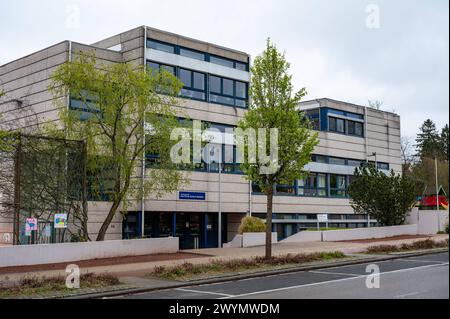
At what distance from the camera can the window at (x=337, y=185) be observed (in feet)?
145

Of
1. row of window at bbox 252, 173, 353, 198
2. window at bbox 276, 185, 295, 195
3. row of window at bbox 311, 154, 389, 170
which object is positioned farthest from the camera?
row of window at bbox 311, 154, 389, 170

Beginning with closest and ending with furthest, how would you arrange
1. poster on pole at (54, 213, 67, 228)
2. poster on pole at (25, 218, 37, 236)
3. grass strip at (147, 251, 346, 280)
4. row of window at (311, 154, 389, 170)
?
1. grass strip at (147, 251, 346, 280)
2. poster on pole at (25, 218, 37, 236)
3. poster on pole at (54, 213, 67, 228)
4. row of window at (311, 154, 389, 170)

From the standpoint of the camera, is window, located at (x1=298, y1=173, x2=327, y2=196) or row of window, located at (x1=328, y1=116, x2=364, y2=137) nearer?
window, located at (x1=298, y1=173, x2=327, y2=196)

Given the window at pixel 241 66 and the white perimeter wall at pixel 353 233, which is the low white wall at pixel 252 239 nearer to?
the white perimeter wall at pixel 353 233

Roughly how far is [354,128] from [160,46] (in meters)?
20.5

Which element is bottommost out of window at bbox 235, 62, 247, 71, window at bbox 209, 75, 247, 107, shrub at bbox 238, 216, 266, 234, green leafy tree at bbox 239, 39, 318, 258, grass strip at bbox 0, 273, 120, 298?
grass strip at bbox 0, 273, 120, 298

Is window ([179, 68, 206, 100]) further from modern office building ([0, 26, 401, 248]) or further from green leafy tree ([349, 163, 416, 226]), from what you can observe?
green leafy tree ([349, 163, 416, 226])

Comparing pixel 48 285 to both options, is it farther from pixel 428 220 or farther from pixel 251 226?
pixel 428 220

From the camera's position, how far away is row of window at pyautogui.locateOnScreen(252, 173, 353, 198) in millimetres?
40281

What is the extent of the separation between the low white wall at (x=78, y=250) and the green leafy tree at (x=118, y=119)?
925 mm

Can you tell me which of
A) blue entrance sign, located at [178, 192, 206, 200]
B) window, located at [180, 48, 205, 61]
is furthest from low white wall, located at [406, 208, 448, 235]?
window, located at [180, 48, 205, 61]

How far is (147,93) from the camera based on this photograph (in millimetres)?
24266

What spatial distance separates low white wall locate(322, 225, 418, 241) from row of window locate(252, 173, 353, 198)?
223 inches
